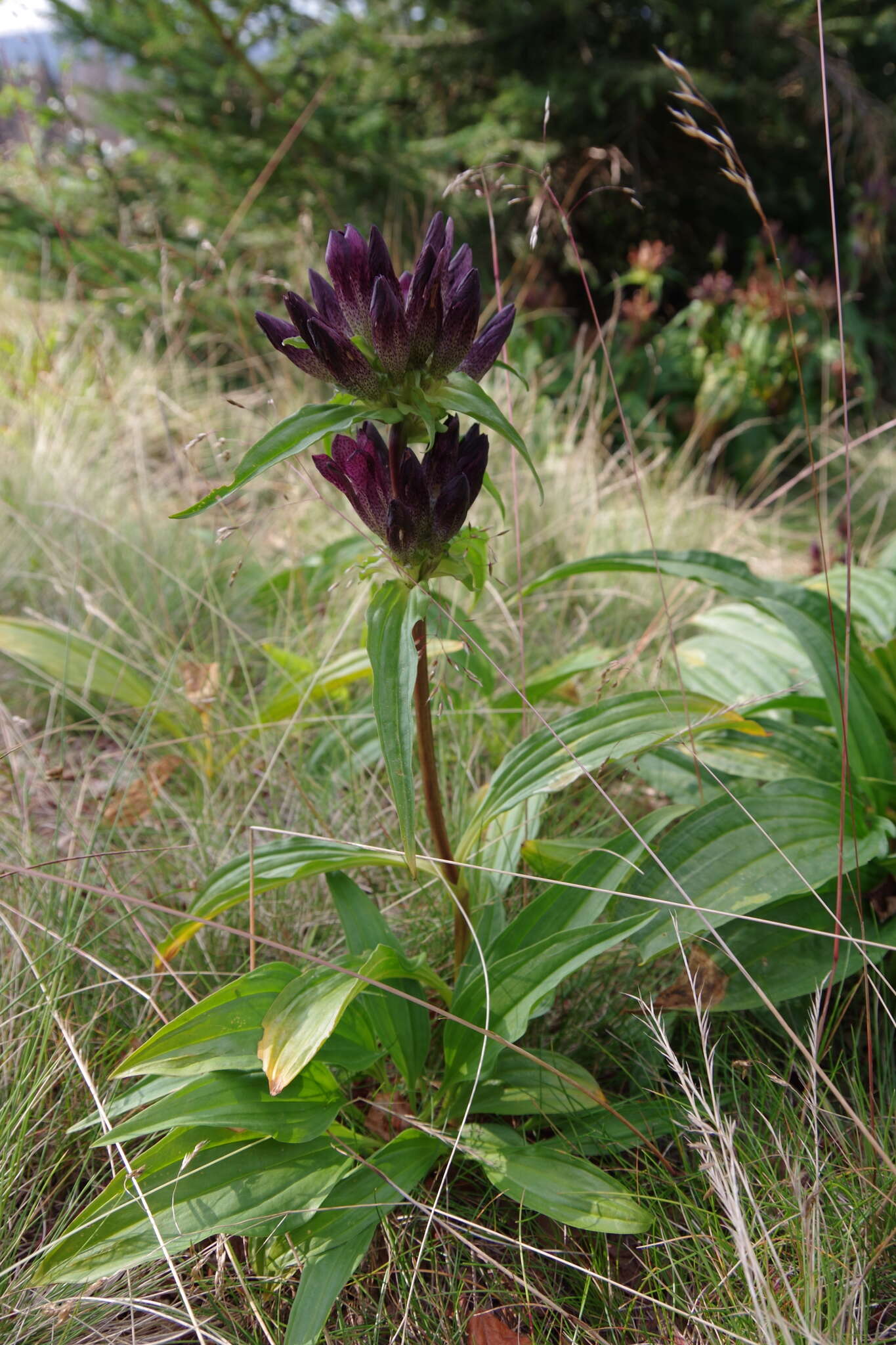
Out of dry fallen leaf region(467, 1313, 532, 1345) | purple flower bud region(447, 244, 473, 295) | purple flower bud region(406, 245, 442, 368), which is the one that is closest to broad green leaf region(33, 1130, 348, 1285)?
dry fallen leaf region(467, 1313, 532, 1345)

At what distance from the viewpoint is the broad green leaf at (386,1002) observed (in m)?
1.36

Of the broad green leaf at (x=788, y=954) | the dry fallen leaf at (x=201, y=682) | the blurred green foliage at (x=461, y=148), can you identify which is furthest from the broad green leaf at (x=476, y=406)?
the blurred green foliage at (x=461, y=148)

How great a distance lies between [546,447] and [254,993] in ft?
11.4

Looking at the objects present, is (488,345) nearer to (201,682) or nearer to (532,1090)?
(532,1090)

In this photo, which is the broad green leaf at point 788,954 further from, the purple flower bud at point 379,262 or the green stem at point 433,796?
the purple flower bud at point 379,262

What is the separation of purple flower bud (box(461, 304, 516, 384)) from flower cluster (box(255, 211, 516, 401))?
1.1 inches

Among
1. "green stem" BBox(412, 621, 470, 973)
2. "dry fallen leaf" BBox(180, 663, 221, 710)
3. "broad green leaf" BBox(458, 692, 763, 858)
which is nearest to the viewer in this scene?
"green stem" BBox(412, 621, 470, 973)

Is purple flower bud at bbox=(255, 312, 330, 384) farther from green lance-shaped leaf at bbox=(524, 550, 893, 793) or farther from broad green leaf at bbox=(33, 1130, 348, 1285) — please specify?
broad green leaf at bbox=(33, 1130, 348, 1285)

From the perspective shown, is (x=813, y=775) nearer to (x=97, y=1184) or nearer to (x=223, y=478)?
(x=97, y=1184)

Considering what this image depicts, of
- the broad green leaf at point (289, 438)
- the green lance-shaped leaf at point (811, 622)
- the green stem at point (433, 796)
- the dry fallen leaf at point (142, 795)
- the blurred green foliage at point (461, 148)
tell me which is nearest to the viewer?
the broad green leaf at point (289, 438)

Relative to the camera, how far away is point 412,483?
113 centimetres

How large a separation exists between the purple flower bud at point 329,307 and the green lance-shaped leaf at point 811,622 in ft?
2.25

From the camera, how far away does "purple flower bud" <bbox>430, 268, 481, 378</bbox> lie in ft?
3.54

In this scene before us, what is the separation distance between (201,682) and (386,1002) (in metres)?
1.19
